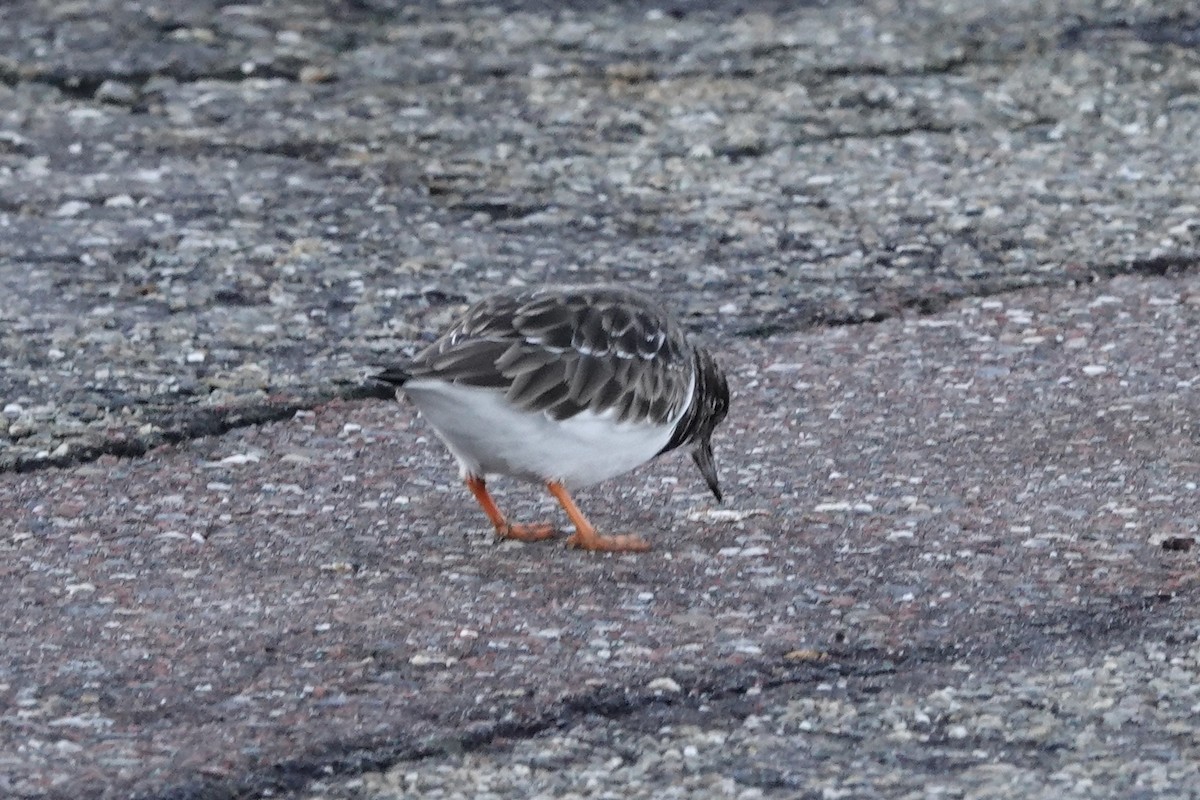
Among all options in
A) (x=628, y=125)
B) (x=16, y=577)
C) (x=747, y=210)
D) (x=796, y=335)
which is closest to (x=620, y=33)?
(x=628, y=125)

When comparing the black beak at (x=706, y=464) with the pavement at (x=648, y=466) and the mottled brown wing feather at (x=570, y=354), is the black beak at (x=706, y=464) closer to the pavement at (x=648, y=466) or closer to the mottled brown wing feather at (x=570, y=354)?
the pavement at (x=648, y=466)

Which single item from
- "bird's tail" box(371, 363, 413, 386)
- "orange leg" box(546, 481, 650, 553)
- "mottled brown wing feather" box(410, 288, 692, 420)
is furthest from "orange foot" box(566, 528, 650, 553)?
"bird's tail" box(371, 363, 413, 386)

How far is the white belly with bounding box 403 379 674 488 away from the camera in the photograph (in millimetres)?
4965

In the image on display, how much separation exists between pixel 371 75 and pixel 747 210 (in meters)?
2.49

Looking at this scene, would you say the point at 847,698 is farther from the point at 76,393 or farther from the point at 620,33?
the point at 620,33

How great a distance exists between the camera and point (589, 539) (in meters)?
5.27

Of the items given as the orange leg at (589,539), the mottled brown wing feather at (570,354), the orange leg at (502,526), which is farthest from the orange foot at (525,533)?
the mottled brown wing feather at (570,354)

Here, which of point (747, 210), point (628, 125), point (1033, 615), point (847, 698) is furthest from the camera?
point (628, 125)

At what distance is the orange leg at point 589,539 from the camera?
17.3ft

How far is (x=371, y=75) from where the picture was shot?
9812 mm

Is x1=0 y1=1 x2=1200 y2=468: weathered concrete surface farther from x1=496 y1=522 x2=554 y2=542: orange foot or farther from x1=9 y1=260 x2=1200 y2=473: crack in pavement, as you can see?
x1=496 y1=522 x2=554 y2=542: orange foot

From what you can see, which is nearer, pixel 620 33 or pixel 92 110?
pixel 92 110

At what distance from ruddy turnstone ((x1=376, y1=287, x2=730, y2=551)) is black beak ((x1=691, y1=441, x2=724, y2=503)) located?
0.27ft

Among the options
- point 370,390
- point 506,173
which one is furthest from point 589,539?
point 506,173
